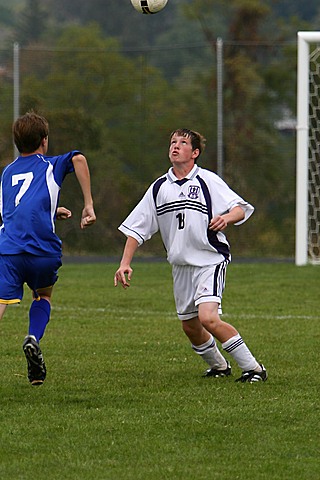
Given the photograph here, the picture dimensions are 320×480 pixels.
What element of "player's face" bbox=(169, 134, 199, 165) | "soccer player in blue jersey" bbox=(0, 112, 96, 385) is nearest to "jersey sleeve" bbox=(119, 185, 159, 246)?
"player's face" bbox=(169, 134, 199, 165)

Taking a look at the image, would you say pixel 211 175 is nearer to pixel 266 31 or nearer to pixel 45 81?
pixel 45 81

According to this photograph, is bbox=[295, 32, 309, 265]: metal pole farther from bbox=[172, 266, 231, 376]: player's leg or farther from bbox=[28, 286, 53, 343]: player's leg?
bbox=[28, 286, 53, 343]: player's leg

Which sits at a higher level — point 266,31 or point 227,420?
point 266,31

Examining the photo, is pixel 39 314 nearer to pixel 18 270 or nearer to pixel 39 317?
pixel 39 317

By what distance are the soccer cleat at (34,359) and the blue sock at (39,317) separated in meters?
0.18

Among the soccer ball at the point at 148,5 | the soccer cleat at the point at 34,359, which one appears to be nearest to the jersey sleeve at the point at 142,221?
the soccer cleat at the point at 34,359

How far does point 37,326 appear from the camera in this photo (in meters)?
6.41

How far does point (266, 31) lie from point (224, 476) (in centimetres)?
2067

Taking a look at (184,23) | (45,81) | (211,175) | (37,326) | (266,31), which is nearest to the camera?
(37,326)

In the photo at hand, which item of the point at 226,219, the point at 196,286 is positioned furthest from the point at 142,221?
the point at 226,219

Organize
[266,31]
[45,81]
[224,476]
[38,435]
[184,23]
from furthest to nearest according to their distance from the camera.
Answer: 1. [184,23]
2. [266,31]
3. [45,81]
4. [38,435]
5. [224,476]

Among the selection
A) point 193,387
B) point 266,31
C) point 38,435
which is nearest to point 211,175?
point 193,387

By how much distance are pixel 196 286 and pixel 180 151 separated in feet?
2.74

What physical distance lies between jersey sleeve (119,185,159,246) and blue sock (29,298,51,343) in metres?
0.74
